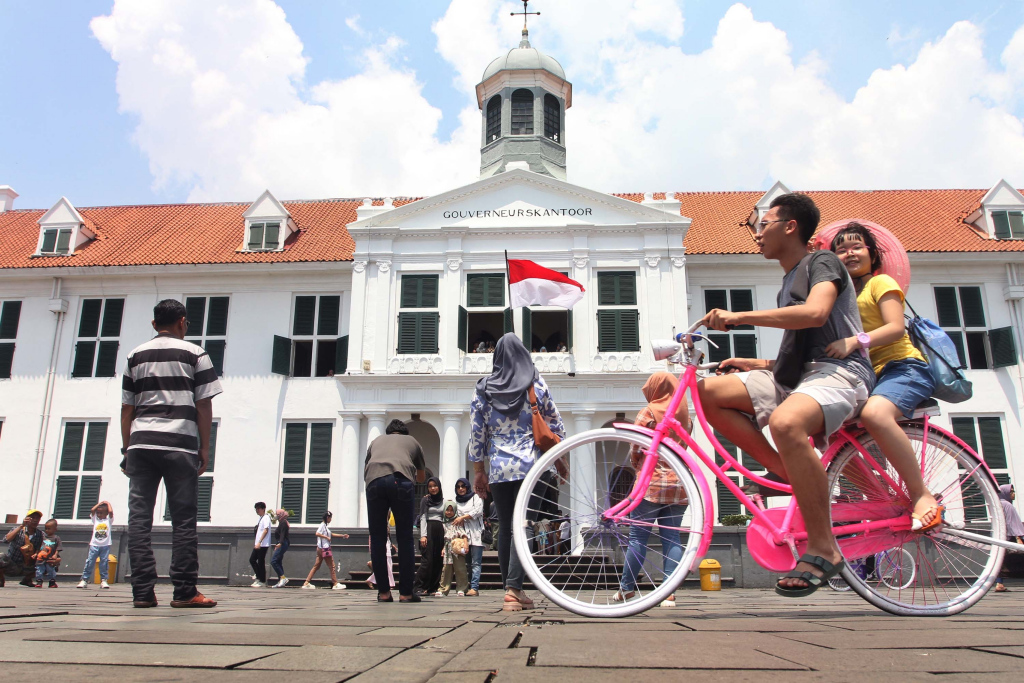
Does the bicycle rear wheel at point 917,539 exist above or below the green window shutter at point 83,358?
below

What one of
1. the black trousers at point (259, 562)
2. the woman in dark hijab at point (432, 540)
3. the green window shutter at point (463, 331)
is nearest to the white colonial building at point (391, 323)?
the green window shutter at point (463, 331)

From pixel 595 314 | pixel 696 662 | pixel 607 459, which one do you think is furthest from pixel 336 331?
pixel 696 662

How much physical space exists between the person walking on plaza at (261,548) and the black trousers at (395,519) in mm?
8837

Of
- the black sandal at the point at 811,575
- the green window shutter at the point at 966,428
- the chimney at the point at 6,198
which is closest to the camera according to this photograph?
the black sandal at the point at 811,575

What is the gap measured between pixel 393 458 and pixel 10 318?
19.7m

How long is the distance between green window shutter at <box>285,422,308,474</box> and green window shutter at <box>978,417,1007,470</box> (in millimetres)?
17021

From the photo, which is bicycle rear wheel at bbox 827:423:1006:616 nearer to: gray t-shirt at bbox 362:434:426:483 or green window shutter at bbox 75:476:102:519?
gray t-shirt at bbox 362:434:426:483

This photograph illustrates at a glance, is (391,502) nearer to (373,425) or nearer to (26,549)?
(26,549)

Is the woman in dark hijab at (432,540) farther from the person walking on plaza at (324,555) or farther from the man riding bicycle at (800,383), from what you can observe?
the man riding bicycle at (800,383)

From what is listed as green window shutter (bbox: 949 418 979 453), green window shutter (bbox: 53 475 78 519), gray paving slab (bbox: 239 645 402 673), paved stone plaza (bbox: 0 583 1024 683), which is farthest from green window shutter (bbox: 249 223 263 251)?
gray paving slab (bbox: 239 645 402 673)

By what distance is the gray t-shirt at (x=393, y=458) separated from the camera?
6105 millimetres

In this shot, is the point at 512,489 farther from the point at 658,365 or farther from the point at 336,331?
the point at 336,331

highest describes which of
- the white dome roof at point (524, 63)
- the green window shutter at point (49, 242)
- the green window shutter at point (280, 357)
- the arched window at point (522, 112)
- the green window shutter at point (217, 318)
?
the white dome roof at point (524, 63)

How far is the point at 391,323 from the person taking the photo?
19234 mm
